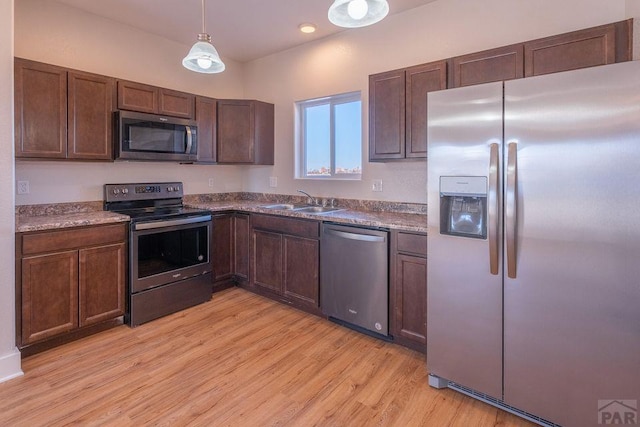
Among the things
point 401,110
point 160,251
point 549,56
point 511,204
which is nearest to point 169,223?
point 160,251

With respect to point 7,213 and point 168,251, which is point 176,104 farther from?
point 7,213

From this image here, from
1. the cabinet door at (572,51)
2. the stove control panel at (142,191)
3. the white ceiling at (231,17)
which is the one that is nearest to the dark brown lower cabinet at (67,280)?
the stove control panel at (142,191)

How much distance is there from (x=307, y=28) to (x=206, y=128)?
1516mm

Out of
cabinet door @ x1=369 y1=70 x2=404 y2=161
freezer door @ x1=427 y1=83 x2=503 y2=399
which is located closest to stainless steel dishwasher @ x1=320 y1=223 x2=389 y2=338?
freezer door @ x1=427 y1=83 x2=503 y2=399

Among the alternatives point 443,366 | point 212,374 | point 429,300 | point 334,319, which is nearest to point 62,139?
point 212,374

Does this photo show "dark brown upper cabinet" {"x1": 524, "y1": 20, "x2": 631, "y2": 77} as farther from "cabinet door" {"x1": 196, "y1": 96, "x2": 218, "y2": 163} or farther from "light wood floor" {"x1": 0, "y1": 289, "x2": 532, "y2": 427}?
"cabinet door" {"x1": 196, "y1": 96, "x2": 218, "y2": 163}

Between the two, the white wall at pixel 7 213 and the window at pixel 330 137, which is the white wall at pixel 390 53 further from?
the white wall at pixel 7 213

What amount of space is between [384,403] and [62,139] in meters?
3.06

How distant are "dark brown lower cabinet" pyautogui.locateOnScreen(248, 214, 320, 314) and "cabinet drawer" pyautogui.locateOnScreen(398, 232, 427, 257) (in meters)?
0.81

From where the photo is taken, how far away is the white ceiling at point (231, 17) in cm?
294

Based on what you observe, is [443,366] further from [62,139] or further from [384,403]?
[62,139]

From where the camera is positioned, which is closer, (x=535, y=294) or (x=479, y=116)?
(x=535, y=294)

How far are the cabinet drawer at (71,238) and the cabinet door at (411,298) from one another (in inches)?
90.2

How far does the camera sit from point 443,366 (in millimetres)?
2020
